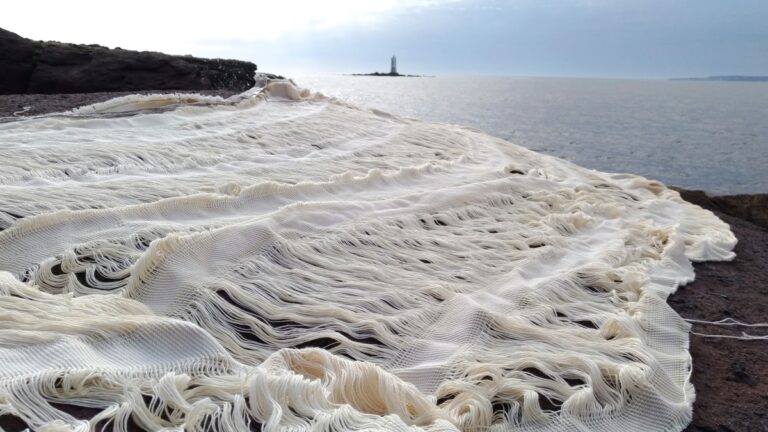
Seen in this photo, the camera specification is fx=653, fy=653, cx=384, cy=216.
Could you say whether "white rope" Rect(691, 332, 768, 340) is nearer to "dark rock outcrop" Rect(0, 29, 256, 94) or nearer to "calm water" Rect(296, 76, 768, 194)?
"dark rock outcrop" Rect(0, 29, 256, 94)

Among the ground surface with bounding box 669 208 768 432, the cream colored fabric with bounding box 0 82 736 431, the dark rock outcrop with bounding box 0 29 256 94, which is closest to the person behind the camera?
the cream colored fabric with bounding box 0 82 736 431

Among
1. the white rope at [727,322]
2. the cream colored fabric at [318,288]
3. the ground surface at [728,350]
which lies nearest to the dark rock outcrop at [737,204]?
the cream colored fabric at [318,288]

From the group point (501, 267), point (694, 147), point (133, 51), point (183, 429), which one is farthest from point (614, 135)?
point (183, 429)

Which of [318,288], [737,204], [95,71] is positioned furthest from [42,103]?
[737,204]

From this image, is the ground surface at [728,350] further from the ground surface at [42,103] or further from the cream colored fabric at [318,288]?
the ground surface at [42,103]

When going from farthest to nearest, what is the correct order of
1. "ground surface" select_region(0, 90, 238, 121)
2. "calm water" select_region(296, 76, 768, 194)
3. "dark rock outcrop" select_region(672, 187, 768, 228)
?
"calm water" select_region(296, 76, 768, 194) → "dark rock outcrop" select_region(672, 187, 768, 228) → "ground surface" select_region(0, 90, 238, 121)

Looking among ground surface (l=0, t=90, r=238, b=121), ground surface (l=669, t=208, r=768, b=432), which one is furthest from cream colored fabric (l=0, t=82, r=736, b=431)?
ground surface (l=0, t=90, r=238, b=121)

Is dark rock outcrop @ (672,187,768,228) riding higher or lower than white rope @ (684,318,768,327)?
lower

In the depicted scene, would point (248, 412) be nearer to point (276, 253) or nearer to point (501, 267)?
point (276, 253)
